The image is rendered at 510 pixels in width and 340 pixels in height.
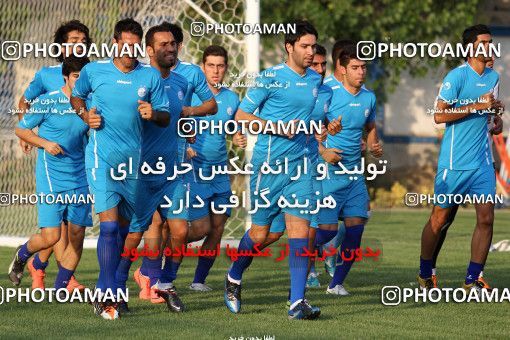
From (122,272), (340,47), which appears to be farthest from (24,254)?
(340,47)

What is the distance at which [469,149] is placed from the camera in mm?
11648

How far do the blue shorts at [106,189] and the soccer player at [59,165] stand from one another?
144 cm

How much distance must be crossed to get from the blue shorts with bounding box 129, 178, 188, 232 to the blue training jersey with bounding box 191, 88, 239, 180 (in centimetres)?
174

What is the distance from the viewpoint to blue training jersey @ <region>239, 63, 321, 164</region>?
10227 millimetres

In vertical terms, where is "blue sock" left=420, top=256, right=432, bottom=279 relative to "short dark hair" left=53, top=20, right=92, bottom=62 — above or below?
below

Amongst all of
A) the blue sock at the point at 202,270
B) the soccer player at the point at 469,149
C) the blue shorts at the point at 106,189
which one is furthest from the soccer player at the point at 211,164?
the blue shorts at the point at 106,189

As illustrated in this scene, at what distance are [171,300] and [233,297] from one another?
49 centimetres

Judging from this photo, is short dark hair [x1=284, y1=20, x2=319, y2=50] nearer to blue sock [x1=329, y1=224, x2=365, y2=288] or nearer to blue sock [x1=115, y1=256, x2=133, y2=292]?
blue sock [x1=115, y1=256, x2=133, y2=292]

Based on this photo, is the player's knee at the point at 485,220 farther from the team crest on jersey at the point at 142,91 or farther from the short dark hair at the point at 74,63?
the short dark hair at the point at 74,63

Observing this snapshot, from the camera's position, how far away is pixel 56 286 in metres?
11.2

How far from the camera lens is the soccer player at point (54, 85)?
1123 centimetres

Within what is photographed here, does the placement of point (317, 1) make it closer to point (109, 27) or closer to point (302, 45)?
point (109, 27)

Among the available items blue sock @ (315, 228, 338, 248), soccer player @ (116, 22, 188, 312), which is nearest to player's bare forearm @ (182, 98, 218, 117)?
soccer player @ (116, 22, 188, 312)

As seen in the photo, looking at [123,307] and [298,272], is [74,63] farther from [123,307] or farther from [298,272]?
[298,272]
